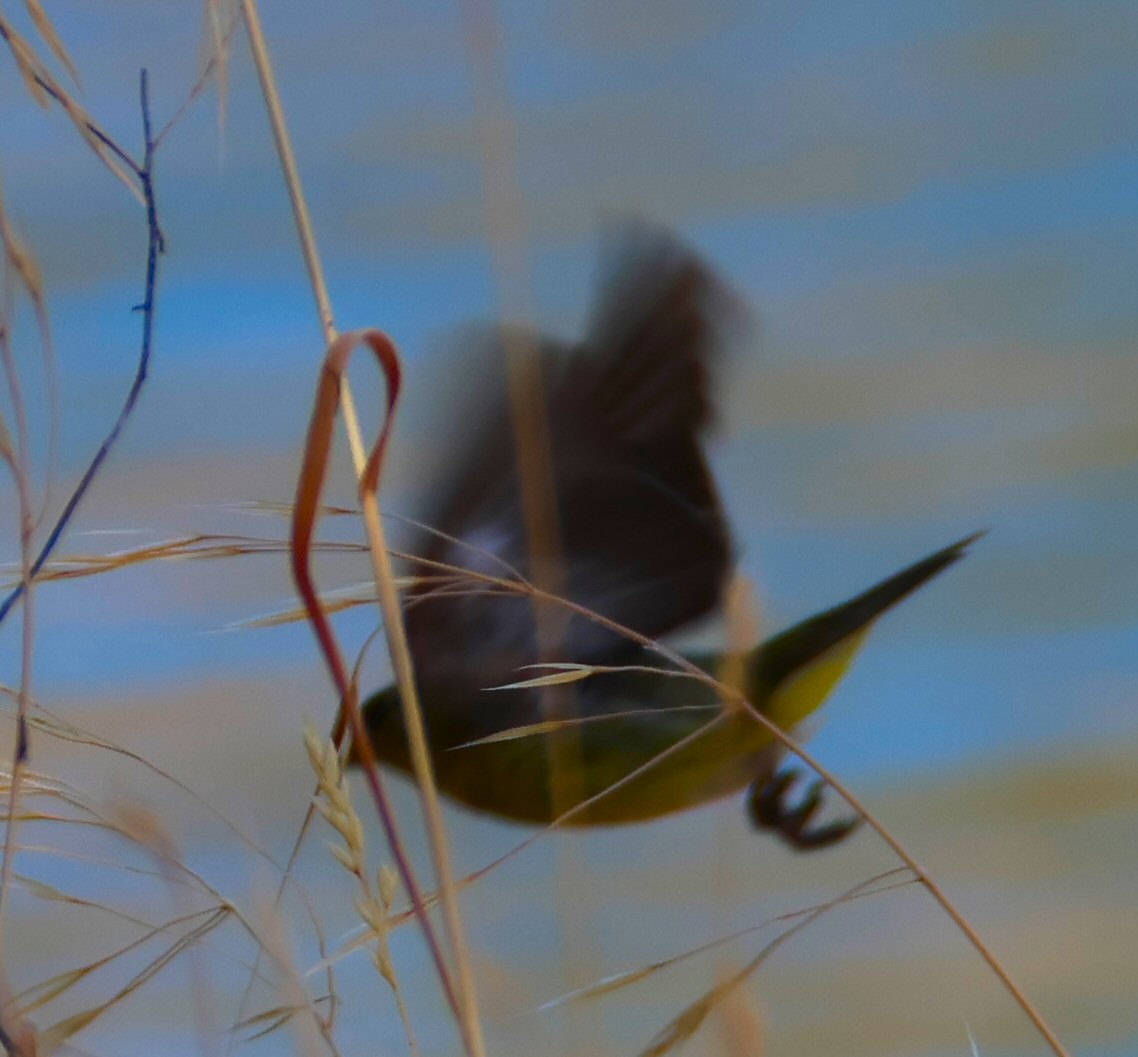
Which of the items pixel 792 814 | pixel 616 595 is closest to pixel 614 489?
pixel 616 595

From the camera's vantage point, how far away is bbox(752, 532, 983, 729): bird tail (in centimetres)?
53

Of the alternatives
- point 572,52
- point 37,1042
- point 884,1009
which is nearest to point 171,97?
point 572,52

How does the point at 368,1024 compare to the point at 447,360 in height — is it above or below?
below

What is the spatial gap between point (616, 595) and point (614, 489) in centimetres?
6

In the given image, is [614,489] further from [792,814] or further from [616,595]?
[792,814]

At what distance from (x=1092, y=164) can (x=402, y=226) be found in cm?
36

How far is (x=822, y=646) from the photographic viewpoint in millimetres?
534

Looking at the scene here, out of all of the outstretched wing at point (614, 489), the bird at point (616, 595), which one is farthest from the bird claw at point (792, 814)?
the outstretched wing at point (614, 489)

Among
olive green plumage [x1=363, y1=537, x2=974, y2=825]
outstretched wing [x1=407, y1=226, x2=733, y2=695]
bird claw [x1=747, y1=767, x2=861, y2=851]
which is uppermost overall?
outstretched wing [x1=407, y1=226, x2=733, y2=695]

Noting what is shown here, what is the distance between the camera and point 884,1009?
55cm

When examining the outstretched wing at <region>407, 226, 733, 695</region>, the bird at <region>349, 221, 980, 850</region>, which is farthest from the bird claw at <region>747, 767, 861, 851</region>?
the outstretched wing at <region>407, 226, 733, 695</region>

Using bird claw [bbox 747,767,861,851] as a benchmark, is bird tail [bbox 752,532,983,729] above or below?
above

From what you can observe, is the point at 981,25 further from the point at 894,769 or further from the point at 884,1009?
the point at 884,1009

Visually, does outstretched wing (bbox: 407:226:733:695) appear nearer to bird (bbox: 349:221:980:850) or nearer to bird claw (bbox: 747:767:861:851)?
bird (bbox: 349:221:980:850)
